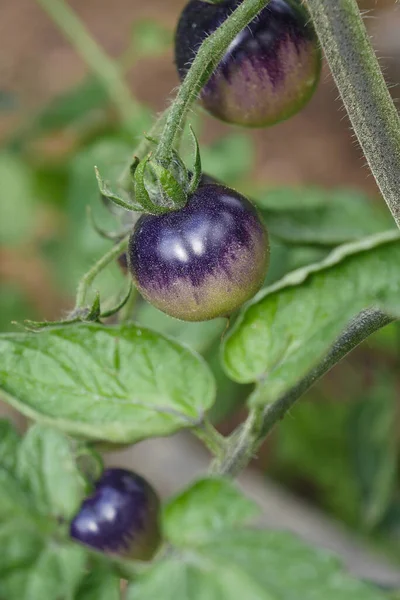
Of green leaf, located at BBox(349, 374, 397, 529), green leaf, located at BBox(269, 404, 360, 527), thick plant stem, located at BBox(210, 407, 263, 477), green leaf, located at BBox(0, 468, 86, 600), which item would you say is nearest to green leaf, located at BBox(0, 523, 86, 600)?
green leaf, located at BBox(0, 468, 86, 600)

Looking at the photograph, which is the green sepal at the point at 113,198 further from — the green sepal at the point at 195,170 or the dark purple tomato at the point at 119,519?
the dark purple tomato at the point at 119,519

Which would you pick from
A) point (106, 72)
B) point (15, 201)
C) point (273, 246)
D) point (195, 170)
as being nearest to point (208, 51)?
point (195, 170)

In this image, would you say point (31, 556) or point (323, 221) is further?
point (323, 221)

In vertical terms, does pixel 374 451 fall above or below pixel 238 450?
below

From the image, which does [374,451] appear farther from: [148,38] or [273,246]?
[148,38]

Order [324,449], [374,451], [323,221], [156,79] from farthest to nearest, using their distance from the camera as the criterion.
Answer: [156,79] → [324,449] → [374,451] → [323,221]

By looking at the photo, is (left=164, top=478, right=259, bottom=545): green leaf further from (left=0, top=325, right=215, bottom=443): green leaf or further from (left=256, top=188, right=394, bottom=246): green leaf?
(left=256, top=188, right=394, bottom=246): green leaf

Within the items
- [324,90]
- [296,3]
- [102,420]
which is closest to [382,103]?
[296,3]

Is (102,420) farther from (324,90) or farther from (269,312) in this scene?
(324,90)
